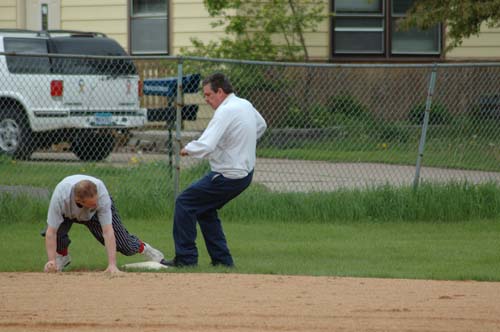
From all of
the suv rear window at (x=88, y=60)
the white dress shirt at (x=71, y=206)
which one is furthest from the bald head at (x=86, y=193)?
the suv rear window at (x=88, y=60)

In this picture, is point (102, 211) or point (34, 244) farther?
point (34, 244)

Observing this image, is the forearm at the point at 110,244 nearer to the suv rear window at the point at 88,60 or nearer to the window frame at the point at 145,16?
the suv rear window at the point at 88,60

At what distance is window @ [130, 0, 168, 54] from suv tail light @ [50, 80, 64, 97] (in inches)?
307

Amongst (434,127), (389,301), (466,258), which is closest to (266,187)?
(434,127)

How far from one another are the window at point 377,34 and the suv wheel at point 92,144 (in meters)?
9.73

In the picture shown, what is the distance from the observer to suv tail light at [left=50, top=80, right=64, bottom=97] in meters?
15.6

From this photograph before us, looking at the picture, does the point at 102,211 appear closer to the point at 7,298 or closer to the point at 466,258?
the point at 7,298

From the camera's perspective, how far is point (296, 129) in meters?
14.1

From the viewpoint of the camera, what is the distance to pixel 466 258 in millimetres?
11086

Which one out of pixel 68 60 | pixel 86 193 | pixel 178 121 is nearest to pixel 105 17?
pixel 68 60

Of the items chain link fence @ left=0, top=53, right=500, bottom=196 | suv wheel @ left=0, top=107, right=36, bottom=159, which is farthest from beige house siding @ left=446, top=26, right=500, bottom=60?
suv wheel @ left=0, top=107, right=36, bottom=159

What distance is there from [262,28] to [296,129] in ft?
26.5

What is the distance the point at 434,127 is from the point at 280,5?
8187mm

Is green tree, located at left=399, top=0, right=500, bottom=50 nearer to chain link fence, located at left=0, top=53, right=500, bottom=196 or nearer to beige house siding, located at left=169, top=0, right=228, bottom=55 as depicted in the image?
chain link fence, located at left=0, top=53, right=500, bottom=196
